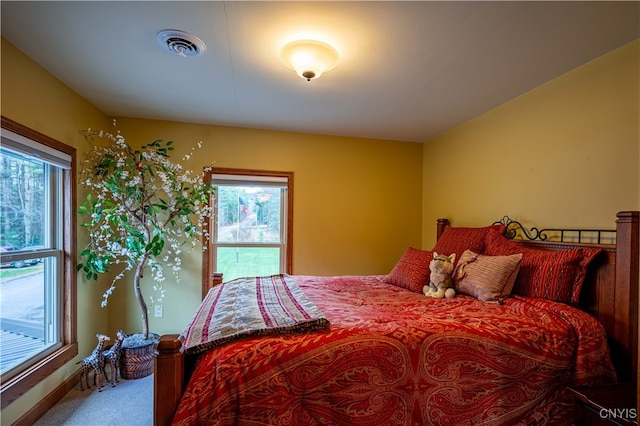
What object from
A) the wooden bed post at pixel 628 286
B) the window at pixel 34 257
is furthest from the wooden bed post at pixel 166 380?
the wooden bed post at pixel 628 286

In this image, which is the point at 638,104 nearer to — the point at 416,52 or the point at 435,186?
the point at 416,52

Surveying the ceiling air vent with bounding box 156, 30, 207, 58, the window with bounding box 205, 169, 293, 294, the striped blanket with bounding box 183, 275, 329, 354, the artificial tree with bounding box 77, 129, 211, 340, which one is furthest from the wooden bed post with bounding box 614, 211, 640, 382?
the artificial tree with bounding box 77, 129, 211, 340

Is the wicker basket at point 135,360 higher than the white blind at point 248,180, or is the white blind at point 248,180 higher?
the white blind at point 248,180

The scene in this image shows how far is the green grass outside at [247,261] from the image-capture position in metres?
3.47

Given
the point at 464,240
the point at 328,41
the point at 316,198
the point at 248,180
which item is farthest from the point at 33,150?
the point at 464,240

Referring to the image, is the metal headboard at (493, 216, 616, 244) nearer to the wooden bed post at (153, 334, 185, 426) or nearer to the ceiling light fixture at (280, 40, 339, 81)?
the ceiling light fixture at (280, 40, 339, 81)

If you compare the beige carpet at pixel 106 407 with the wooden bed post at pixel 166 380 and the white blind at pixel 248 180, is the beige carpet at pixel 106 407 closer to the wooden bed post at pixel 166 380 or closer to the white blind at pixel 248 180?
the wooden bed post at pixel 166 380

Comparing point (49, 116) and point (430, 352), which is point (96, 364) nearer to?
point (49, 116)

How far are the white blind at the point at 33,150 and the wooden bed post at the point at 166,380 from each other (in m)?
1.68

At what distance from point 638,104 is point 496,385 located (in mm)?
1738

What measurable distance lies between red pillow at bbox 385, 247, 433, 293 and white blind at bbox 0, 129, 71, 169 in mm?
2765

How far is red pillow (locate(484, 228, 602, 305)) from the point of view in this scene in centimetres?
178

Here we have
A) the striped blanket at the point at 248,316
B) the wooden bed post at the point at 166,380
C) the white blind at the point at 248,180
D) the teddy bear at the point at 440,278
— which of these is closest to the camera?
the wooden bed post at the point at 166,380

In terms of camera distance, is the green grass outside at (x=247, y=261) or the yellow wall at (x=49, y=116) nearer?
the yellow wall at (x=49, y=116)
